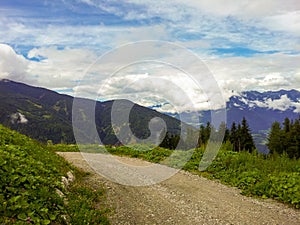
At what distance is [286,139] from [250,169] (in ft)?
202

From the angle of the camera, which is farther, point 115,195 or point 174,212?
point 115,195

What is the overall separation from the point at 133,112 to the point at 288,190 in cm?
678

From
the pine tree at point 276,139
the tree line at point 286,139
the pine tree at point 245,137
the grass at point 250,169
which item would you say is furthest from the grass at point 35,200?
the pine tree at point 245,137

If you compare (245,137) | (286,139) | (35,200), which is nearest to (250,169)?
(35,200)

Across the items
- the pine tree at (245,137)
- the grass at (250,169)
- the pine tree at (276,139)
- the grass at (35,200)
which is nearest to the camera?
the grass at (35,200)

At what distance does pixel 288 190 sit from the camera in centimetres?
1279

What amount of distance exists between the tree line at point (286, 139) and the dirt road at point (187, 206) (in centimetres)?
5421

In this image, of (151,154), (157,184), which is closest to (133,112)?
(157,184)

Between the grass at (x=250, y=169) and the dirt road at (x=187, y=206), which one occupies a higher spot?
the grass at (x=250, y=169)

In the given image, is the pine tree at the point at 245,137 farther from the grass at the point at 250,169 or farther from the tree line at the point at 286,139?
the grass at the point at 250,169

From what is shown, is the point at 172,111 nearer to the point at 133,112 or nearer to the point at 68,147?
the point at 133,112

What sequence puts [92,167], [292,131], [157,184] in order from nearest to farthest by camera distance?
1. [157,184]
2. [92,167]
3. [292,131]

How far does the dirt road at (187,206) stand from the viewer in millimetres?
10031

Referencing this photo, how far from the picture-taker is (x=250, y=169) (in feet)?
51.8
